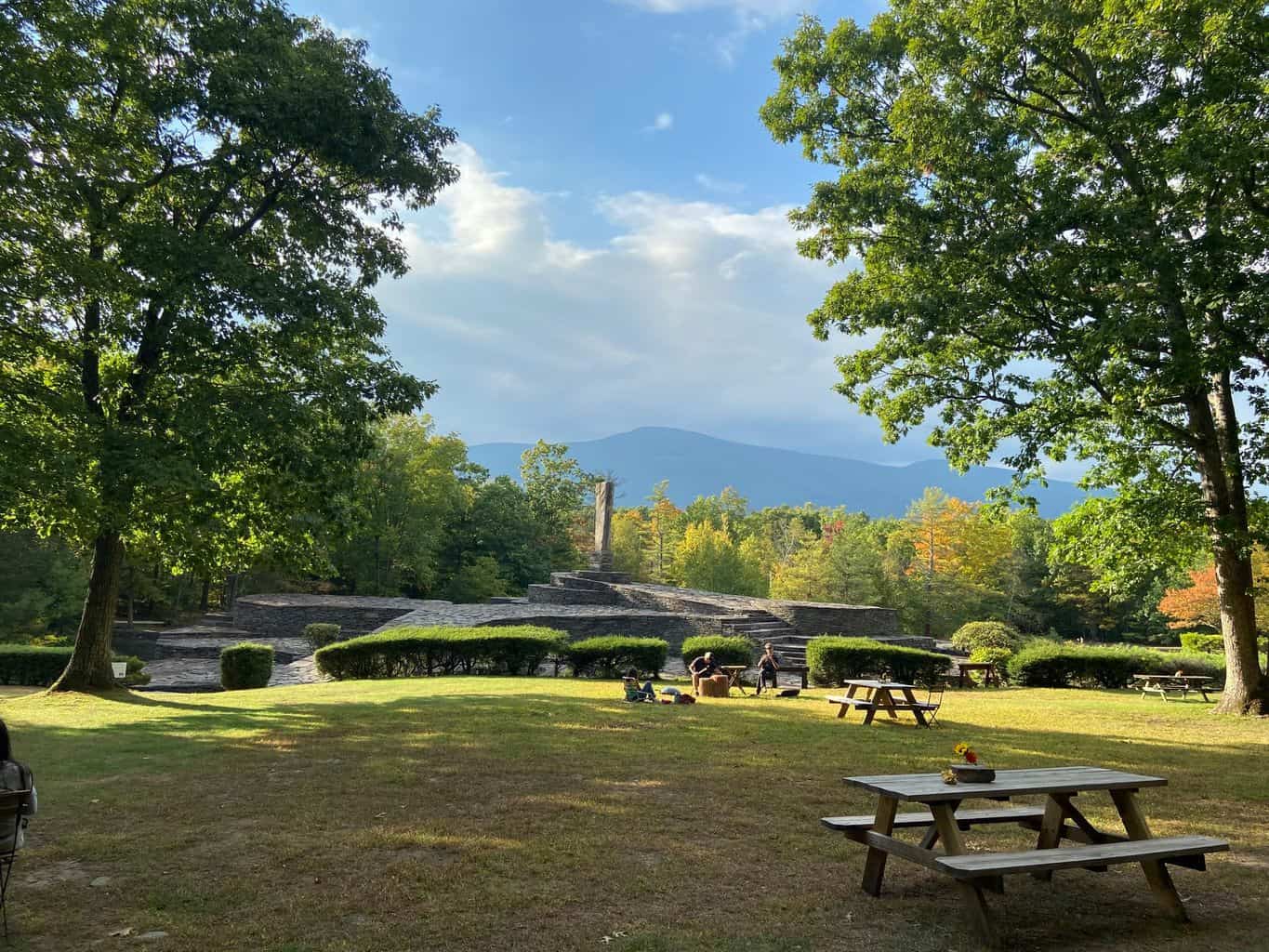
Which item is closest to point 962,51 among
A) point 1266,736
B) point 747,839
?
point 1266,736

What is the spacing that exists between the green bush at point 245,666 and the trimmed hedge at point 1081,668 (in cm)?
1792

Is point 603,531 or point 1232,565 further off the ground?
point 603,531

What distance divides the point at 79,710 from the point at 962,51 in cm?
1752

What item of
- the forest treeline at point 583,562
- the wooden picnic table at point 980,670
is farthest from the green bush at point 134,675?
the wooden picnic table at point 980,670

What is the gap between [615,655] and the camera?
1772 centimetres

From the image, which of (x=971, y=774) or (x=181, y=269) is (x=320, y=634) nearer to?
(x=181, y=269)

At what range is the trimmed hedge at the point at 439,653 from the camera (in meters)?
17.5

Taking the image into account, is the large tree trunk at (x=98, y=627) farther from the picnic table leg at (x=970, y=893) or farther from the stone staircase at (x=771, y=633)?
the picnic table leg at (x=970, y=893)

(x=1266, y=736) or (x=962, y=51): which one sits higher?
(x=962, y=51)

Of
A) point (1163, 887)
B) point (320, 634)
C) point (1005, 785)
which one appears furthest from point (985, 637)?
point (320, 634)

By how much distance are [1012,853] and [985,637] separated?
19.0 metres

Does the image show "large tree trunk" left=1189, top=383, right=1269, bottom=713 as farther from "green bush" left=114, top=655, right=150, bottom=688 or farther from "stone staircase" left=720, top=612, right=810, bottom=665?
"green bush" left=114, top=655, right=150, bottom=688

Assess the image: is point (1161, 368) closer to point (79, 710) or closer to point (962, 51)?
point (962, 51)

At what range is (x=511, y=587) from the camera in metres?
40.1
